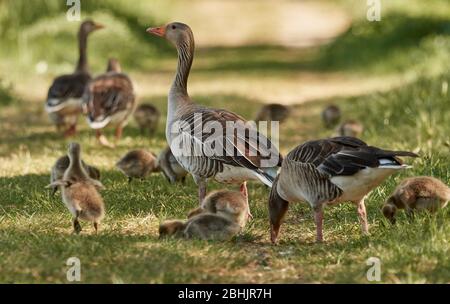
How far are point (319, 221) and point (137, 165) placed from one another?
3.35m

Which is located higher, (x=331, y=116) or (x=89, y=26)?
(x=89, y=26)

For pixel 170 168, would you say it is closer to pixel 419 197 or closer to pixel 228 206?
pixel 228 206

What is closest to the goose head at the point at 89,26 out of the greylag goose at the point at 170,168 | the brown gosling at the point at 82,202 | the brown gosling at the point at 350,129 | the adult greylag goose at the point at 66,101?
the adult greylag goose at the point at 66,101

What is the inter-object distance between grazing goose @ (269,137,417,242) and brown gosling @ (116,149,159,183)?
287 centimetres

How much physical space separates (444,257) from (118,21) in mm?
19030

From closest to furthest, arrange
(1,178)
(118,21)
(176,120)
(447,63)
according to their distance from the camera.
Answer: (176,120)
(1,178)
(447,63)
(118,21)

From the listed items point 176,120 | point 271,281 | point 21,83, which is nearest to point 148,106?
point 176,120

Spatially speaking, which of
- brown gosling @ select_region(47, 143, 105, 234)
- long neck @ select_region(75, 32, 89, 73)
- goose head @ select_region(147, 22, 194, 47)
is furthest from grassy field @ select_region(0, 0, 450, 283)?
goose head @ select_region(147, 22, 194, 47)

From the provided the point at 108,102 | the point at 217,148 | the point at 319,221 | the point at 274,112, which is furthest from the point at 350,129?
the point at 319,221

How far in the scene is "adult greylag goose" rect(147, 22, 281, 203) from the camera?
8.59 metres

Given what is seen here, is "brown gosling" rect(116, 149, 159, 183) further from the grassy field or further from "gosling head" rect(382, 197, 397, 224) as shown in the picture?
"gosling head" rect(382, 197, 397, 224)

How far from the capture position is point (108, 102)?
42.9 ft

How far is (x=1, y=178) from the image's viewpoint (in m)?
10.7
